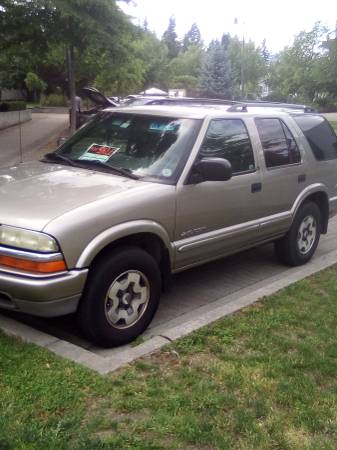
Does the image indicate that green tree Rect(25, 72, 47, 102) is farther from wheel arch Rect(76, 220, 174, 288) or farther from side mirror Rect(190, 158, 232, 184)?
wheel arch Rect(76, 220, 174, 288)

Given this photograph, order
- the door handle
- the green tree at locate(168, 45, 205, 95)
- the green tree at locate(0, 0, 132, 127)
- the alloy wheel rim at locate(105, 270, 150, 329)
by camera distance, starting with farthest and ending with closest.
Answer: the green tree at locate(168, 45, 205, 95), the green tree at locate(0, 0, 132, 127), the door handle, the alloy wheel rim at locate(105, 270, 150, 329)

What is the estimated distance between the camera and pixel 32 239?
148 inches

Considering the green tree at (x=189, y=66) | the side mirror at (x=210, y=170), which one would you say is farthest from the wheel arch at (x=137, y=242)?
the green tree at (x=189, y=66)

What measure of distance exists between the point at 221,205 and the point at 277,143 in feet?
4.12

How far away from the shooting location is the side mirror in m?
4.66

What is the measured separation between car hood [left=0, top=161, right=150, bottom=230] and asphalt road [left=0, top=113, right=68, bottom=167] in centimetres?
789

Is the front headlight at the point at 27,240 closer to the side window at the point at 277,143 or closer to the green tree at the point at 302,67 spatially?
the side window at the point at 277,143

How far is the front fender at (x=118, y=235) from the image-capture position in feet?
12.7

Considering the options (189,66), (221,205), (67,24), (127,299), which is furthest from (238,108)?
(189,66)

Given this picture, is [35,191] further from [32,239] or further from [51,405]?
[51,405]

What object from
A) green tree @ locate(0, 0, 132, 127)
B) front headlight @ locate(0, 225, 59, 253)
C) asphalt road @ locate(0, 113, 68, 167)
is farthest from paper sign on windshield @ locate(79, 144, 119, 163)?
green tree @ locate(0, 0, 132, 127)

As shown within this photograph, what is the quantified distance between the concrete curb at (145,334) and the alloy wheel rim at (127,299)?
196mm

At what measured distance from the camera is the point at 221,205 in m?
5.07

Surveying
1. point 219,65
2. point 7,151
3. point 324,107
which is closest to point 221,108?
point 7,151
